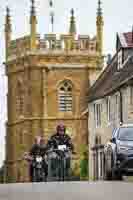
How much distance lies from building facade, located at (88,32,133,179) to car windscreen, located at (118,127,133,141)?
24.6 meters

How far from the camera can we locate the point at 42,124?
310ft

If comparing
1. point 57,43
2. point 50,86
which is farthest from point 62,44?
point 50,86

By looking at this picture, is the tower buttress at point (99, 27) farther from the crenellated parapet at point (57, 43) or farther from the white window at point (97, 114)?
the white window at point (97, 114)

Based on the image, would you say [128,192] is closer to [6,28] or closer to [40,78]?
[40,78]

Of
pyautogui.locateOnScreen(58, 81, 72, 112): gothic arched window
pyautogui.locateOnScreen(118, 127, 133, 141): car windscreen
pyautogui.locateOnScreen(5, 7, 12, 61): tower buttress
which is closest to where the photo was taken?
pyautogui.locateOnScreen(118, 127, 133, 141): car windscreen

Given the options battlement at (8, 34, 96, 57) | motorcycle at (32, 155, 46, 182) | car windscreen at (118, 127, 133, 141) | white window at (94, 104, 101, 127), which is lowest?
motorcycle at (32, 155, 46, 182)

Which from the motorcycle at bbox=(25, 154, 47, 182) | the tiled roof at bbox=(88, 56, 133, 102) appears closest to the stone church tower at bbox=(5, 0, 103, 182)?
the tiled roof at bbox=(88, 56, 133, 102)

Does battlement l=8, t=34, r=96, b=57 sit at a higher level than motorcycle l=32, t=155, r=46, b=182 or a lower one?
higher

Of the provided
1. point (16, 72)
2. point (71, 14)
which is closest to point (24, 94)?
point (16, 72)

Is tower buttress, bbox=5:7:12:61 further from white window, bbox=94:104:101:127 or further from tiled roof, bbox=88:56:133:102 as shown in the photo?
white window, bbox=94:104:101:127

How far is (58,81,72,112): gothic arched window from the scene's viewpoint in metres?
95.8

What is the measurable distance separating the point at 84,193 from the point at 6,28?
85.6 m

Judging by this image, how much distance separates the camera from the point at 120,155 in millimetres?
26750

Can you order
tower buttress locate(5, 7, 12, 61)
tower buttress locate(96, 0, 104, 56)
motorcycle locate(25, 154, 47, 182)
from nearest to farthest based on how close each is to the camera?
motorcycle locate(25, 154, 47, 182)
tower buttress locate(96, 0, 104, 56)
tower buttress locate(5, 7, 12, 61)
